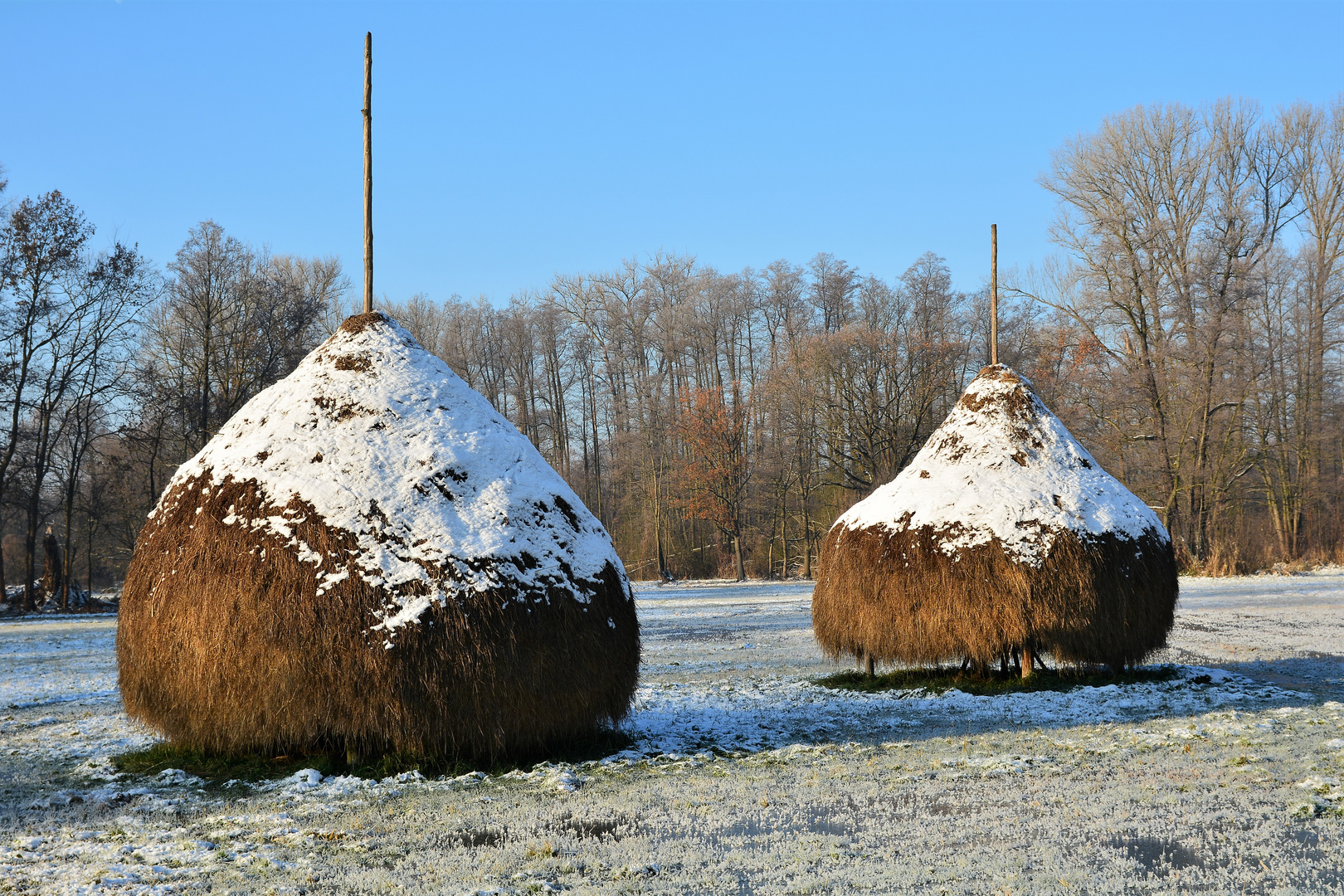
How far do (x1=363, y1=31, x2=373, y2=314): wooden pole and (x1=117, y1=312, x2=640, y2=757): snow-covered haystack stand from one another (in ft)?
3.91

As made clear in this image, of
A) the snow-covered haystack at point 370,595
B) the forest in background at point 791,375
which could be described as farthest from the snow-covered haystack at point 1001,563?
the forest in background at point 791,375

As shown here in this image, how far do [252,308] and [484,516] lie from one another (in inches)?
1131

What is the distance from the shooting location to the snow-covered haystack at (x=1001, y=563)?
31.8 ft

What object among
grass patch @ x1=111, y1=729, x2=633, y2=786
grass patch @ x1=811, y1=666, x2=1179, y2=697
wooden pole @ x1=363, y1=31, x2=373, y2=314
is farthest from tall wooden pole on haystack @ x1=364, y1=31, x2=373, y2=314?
grass patch @ x1=811, y1=666, x2=1179, y2=697

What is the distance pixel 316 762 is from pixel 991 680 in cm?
740

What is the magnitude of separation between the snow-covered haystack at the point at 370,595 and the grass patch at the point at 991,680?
4.54 metres

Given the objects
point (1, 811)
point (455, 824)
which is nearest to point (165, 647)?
point (1, 811)

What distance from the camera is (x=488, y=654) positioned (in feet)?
20.6

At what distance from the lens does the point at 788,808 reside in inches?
223

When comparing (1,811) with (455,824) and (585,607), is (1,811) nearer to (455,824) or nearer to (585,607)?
→ (455,824)

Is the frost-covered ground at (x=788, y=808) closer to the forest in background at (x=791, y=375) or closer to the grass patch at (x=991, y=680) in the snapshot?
the grass patch at (x=991, y=680)

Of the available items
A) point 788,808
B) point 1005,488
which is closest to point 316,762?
point 788,808

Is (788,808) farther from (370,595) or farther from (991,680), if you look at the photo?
(991,680)

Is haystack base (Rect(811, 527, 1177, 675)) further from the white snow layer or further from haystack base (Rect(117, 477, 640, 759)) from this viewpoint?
haystack base (Rect(117, 477, 640, 759))
